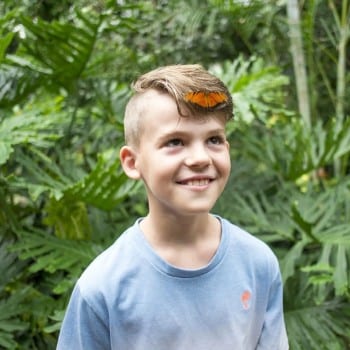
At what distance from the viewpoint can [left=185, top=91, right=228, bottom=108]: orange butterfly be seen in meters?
1.04

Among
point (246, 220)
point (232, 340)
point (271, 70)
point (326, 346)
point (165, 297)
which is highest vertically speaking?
point (271, 70)

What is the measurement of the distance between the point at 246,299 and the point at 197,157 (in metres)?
0.32

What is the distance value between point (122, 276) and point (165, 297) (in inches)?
3.5

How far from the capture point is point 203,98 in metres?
1.05

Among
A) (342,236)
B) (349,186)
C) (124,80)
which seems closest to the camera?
(342,236)

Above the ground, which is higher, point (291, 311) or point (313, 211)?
point (313, 211)

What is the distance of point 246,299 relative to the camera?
3.80ft

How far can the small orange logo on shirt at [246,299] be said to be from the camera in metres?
1.15

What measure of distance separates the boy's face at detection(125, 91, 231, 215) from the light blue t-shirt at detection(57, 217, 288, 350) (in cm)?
13

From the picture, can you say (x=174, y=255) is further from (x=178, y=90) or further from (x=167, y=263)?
(x=178, y=90)

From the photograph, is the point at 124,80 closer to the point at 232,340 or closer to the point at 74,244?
the point at 74,244

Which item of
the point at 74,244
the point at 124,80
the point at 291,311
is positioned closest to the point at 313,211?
the point at 291,311

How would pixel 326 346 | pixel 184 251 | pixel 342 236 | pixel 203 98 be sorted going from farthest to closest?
pixel 342 236, pixel 326 346, pixel 184 251, pixel 203 98

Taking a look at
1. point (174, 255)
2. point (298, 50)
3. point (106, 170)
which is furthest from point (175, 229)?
point (298, 50)
